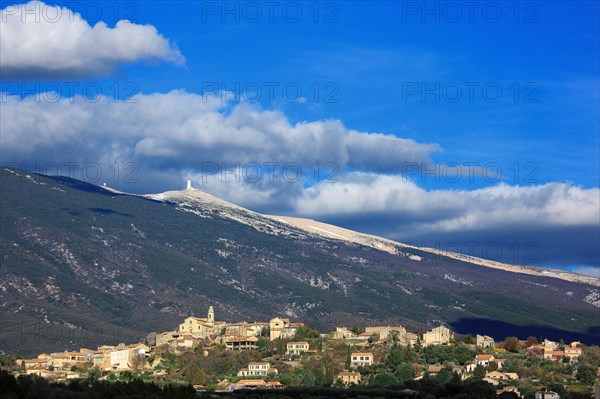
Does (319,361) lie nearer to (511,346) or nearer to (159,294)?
(511,346)

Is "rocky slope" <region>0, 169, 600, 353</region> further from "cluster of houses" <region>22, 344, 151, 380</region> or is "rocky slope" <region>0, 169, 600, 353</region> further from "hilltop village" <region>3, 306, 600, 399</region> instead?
"hilltop village" <region>3, 306, 600, 399</region>

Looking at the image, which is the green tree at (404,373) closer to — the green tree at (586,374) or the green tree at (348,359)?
the green tree at (348,359)

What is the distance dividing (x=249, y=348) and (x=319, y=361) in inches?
346

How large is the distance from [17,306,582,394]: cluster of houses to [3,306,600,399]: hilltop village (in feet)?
0.29

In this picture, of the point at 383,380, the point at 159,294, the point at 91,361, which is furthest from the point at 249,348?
the point at 159,294

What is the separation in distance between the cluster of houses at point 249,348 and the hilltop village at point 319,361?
87 mm

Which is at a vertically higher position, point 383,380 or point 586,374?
point 586,374

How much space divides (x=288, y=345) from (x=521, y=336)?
7513 centimetres

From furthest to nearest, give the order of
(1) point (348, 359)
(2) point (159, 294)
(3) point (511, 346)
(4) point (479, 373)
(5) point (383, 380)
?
1. (2) point (159, 294)
2. (3) point (511, 346)
3. (1) point (348, 359)
4. (4) point (479, 373)
5. (5) point (383, 380)

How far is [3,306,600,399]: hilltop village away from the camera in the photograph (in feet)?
269

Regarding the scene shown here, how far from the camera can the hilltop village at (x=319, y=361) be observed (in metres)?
82.0

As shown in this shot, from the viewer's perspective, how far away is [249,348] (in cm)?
9762

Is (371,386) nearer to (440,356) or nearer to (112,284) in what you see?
(440,356)

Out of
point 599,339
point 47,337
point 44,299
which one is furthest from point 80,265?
point 599,339
